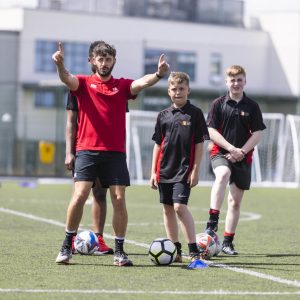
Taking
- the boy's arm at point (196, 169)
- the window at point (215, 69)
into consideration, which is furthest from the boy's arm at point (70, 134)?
the window at point (215, 69)

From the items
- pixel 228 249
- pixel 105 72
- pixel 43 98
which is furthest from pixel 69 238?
pixel 43 98

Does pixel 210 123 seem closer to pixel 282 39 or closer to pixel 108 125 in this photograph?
pixel 108 125

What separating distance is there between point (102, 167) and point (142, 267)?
3.28ft

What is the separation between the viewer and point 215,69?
58.0 meters

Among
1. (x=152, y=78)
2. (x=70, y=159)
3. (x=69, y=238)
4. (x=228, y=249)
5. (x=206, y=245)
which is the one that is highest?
(x=152, y=78)

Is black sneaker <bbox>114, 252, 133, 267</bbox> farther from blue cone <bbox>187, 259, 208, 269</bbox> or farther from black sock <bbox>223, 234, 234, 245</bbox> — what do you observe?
black sock <bbox>223, 234, 234, 245</bbox>

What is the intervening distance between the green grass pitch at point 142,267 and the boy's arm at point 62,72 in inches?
63.8

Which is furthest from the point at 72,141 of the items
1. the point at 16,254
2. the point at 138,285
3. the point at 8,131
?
the point at 8,131

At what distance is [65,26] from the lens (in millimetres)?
54281

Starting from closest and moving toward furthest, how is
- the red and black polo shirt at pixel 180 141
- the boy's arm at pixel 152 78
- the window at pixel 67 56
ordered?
the boy's arm at pixel 152 78, the red and black polo shirt at pixel 180 141, the window at pixel 67 56

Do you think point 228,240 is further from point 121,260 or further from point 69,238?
point 69,238

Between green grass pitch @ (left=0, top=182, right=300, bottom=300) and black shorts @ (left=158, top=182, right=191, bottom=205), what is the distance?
60cm

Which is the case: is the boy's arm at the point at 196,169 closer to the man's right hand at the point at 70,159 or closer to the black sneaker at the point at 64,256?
the man's right hand at the point at 70,159

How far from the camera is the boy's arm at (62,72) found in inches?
370
